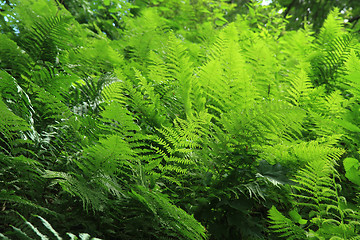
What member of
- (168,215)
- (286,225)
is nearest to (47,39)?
(168,215)

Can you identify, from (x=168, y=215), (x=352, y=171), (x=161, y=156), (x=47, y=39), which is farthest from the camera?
(x=47, y=39)

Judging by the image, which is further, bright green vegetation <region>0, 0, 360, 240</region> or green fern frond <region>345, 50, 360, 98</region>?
green fern frond <region>345, 50, 360, 98</region>

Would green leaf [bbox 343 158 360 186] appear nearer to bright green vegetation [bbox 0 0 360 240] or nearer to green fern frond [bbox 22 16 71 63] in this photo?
bright green vegetation [bbox 0 0 360 240]

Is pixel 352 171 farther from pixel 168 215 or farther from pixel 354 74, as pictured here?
pixel 168 215

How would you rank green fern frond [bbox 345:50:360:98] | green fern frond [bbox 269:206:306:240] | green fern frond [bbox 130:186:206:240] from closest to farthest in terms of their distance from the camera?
green fern frond [bbox 130:186:206:240], green fern frond [bbox 269:206:306:240], green fern frond [bbox 345:50:360:98]

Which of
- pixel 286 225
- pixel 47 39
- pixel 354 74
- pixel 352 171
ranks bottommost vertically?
pixel 286 225

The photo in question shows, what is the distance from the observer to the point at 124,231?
4.25ft

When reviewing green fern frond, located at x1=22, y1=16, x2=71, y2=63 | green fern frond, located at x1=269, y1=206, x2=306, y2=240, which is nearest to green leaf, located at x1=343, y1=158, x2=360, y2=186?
green fern frond, located at x1=269, y1=206, x2=306, y2=240

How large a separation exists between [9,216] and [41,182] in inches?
8.3

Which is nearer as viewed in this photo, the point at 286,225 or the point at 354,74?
the point at 286,225

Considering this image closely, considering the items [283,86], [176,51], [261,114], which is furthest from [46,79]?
[283,86]

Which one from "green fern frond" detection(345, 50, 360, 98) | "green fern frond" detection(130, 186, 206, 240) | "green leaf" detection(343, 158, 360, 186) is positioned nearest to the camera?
"green fern frond" detection(130, 186, 206, 240)

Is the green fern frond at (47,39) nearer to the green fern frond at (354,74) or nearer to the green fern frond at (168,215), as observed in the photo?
the green fern frond at (168,215)

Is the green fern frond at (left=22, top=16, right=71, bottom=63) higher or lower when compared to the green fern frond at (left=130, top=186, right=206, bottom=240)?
higher
